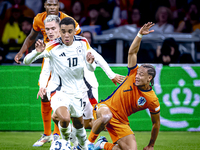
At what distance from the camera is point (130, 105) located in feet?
13.8

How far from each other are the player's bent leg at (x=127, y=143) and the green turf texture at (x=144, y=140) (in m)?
0.70

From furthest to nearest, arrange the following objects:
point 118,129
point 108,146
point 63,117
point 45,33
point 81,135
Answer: point 45,33 → point 108,146 → point 118,129 → point 81,135 → point 63,117

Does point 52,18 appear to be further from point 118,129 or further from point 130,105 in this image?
point 118,129

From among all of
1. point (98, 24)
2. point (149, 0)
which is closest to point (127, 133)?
point (98, 24)

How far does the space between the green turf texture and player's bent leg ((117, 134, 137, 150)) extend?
0.70m

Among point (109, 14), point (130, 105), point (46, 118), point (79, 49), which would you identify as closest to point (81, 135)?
point (130, 105)

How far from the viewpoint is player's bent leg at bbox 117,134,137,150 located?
158 inches

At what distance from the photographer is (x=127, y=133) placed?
13.6ft

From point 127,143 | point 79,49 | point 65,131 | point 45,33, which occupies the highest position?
point 45,33

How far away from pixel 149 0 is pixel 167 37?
206cm

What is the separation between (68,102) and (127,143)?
0.99m

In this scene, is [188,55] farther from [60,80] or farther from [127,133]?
[60,80]

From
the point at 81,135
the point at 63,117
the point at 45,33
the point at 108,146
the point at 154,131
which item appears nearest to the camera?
the point at 63,117

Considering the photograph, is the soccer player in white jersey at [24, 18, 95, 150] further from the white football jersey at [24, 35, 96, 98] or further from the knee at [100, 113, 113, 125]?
the knee at [100, 113, 113, 125]
